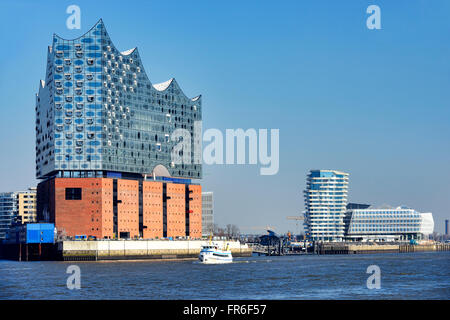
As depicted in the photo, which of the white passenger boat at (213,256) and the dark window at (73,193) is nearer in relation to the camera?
the white passenger boat at (213,256)

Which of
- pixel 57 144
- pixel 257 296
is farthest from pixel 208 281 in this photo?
pixel 57 144

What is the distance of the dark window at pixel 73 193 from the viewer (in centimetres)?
19625

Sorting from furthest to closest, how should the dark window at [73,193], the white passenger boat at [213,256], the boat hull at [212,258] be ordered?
the dark window at [73,193], the white passenger boat at [213,256], the boat hull at [212,258]

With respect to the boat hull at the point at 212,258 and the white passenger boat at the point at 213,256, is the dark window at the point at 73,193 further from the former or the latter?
the boat hull at the point at 212,258

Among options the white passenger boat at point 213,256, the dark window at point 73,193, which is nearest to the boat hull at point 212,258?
the white passenger boat at point 213,256

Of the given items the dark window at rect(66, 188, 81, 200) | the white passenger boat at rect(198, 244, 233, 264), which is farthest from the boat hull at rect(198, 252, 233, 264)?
the dark window at rect(66, 188, 81, 200)

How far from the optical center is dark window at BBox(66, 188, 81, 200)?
196250 millimetres

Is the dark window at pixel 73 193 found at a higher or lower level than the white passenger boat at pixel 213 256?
higher

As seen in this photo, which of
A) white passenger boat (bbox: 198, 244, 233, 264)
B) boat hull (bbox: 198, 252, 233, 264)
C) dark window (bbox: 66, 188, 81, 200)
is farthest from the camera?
dark window (bbox: 66, 188, 81, 200)

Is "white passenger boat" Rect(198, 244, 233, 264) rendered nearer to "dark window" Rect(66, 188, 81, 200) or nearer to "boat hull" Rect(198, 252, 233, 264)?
"boat hull" Rect(198, 252, 233, 264)

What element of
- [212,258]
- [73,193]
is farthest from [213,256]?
[73,193]
